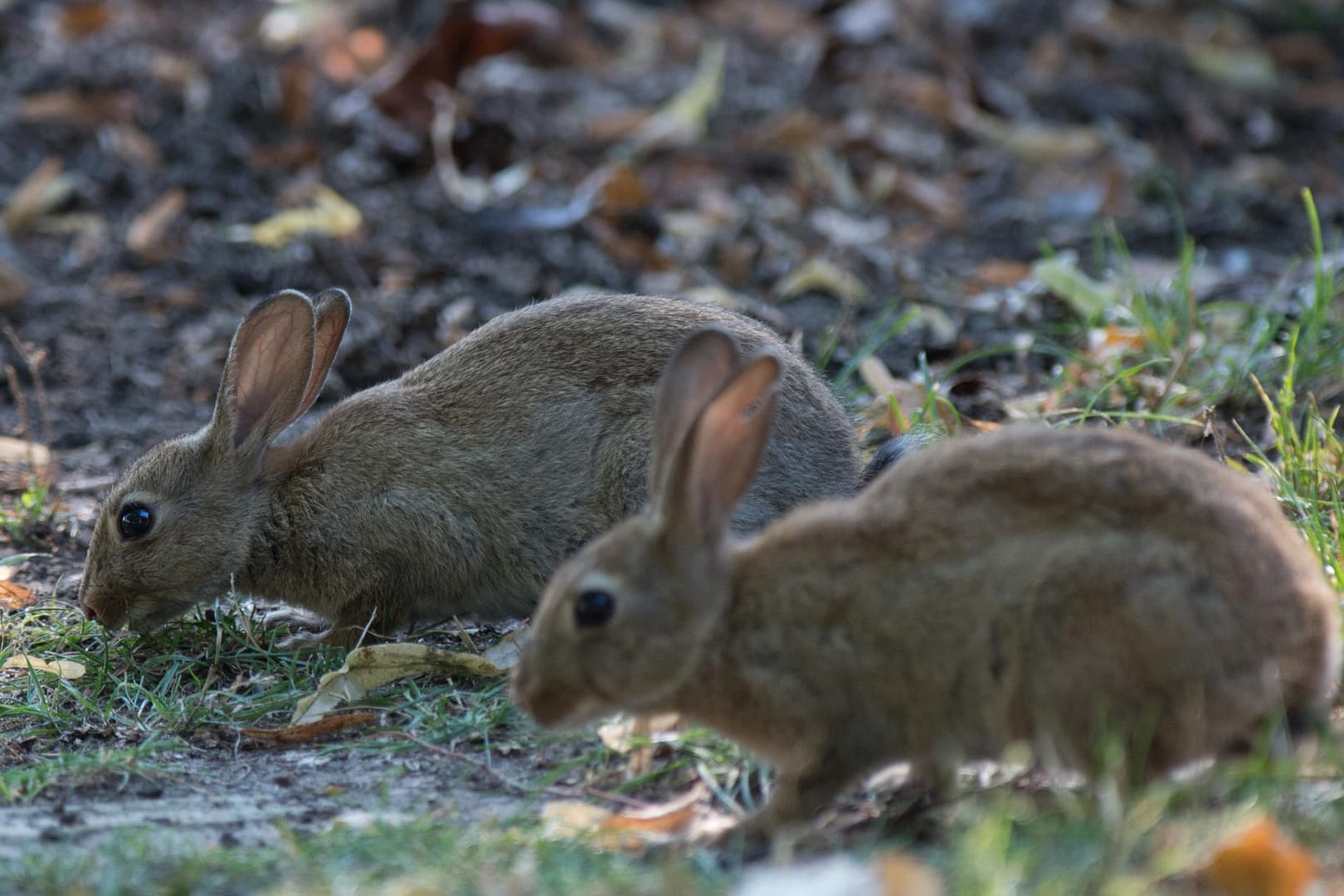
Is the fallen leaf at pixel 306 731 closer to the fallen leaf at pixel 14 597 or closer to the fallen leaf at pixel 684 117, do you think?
the fallen leaf at pixel 14 597

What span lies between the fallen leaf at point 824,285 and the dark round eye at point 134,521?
3.66 meters

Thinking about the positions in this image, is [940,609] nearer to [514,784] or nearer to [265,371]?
[514,784]

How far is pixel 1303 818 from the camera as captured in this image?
326cm

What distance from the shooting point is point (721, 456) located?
3781 millimetres

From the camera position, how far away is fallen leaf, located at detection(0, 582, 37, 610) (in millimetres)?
5668

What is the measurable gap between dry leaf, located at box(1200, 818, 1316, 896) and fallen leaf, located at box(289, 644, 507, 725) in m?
2.51

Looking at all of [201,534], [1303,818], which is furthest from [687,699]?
[201,534]

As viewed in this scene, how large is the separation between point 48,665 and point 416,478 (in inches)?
51.6

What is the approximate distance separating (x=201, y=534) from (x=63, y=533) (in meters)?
1.04

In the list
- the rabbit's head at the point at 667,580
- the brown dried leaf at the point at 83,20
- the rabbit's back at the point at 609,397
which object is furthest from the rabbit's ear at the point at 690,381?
the brown dried leaf at the point at 83,20

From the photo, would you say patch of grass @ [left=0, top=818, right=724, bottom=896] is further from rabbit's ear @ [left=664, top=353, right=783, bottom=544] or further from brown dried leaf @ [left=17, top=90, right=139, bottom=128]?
brown dried leaf @ [left=17, top=90, right=139, bottom=128]

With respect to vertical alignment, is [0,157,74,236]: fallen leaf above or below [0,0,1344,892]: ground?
above

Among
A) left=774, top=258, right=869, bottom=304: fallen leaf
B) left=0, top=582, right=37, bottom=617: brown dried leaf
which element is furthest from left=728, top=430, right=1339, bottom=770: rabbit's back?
left=774, top=258, right=869, bottom=304: fallen leaf

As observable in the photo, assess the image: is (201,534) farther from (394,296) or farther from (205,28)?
(205,28)
